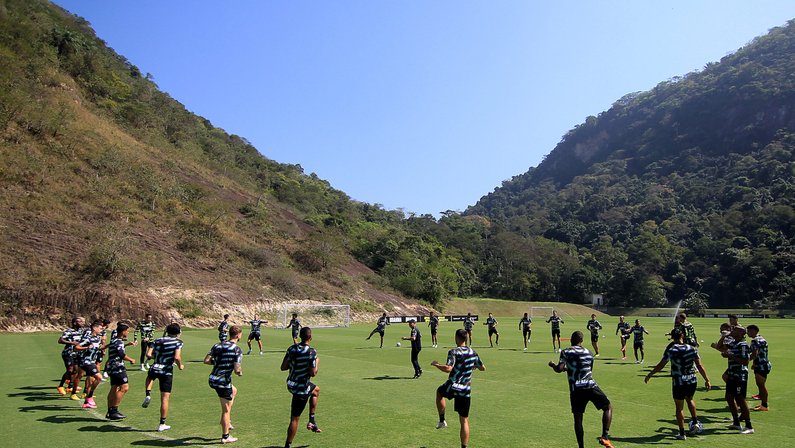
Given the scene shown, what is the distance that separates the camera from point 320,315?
201 feet

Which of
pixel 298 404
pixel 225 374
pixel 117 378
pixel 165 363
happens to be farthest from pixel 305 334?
pixel 117 378

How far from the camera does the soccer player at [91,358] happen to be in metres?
13.2

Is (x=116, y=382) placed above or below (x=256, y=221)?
below

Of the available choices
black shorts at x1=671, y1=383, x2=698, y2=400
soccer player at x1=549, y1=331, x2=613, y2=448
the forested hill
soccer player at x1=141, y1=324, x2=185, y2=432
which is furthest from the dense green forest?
black shorts at x1=671, y1=383, x2=698, y2=400

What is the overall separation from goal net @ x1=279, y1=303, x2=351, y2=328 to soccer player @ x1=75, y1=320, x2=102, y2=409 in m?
44.1

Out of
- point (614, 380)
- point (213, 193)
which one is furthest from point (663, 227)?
point (614, 380)

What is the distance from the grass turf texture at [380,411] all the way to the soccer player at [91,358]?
410 mm

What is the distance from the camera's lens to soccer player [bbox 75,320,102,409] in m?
13.2

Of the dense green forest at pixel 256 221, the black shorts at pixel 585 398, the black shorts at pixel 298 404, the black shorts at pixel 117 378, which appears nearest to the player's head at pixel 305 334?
the black shorts at pixel 298 404

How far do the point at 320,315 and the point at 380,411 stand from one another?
163 ft

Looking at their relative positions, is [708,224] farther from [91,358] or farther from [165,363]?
[165,363]

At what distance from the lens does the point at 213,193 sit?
78.6 m

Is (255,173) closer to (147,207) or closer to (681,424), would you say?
(147,207)

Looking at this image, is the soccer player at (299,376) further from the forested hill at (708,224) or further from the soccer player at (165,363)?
the forested hill at (708,224)
